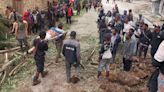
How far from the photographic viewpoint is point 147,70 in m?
11.7

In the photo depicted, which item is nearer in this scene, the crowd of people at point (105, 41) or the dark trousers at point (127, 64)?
the crowd of people at point (105, 41)

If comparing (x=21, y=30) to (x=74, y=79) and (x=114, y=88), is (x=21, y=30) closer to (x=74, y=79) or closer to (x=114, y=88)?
(x=74, y=79)

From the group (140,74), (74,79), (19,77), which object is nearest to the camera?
(74,79)

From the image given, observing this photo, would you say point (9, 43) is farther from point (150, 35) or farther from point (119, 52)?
point (150, 35)


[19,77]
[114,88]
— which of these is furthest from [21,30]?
[114,88]

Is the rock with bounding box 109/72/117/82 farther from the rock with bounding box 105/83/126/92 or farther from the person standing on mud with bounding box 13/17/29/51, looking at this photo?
the person standing on mud with bounding box 13/17/29/51

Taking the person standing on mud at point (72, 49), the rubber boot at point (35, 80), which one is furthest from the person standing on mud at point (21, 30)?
the person standing on mud at point (72, 49)

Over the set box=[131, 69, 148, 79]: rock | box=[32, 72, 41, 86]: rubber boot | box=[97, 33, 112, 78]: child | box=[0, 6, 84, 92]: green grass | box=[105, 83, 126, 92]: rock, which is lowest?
box=[131, 69, 148, 79]: rock

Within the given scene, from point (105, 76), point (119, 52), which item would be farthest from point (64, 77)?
point (119, 52)

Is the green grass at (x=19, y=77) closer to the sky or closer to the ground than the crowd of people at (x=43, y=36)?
closer to the ground

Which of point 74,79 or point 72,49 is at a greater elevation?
point 72,49

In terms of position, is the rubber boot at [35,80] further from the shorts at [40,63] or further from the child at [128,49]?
the child at [128,49]

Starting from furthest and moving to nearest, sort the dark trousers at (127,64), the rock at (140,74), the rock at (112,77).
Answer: the dark trousers at (127,64) → the rock at (140,74) → the rock at (112,77)

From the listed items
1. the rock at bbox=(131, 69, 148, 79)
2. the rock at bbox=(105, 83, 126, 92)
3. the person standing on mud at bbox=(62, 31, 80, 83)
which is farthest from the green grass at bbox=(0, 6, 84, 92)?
the rock at bbox=(131, 69, 148, 79)
